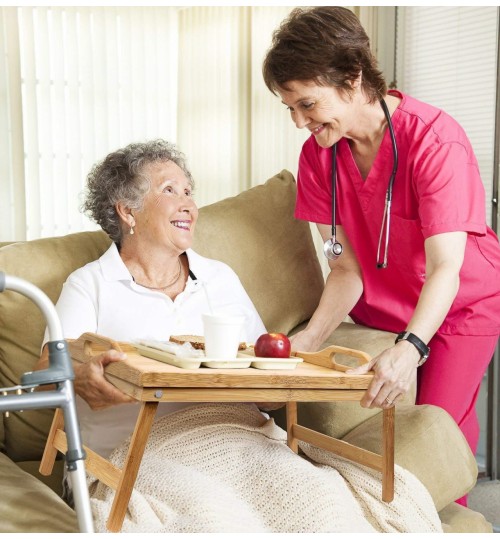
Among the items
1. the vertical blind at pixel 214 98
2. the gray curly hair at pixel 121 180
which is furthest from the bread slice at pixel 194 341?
the vertical blind at pixel 214 98

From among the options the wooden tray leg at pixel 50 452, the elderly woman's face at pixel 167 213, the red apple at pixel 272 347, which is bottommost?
the wooden tray leg at pixel 50 452

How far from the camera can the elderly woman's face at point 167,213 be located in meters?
1.93

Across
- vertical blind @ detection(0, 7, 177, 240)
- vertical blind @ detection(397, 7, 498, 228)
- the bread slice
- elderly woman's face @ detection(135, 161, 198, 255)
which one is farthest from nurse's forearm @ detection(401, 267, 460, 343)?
vertical blind @ detection(0, 7, 177, 240)

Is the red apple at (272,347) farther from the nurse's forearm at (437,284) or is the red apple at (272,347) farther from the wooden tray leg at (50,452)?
the wooden tray leg at (50,452)

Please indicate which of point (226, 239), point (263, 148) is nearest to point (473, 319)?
point (226, 239)

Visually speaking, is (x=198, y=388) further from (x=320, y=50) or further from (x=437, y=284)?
(x=320, y=50)

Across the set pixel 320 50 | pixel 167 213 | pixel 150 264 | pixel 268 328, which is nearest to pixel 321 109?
pixel 320 50

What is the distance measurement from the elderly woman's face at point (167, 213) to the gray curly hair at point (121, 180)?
0.02m

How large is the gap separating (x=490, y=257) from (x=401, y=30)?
1996 millimetres

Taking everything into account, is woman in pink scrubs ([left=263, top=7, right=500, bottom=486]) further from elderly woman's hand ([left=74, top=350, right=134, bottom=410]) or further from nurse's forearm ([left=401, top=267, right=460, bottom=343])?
elderly woman's hand ([left=74, top=350, right=134, bottom=410])

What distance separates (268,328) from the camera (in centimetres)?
220

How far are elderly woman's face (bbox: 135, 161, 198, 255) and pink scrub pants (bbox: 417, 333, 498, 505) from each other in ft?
2.26

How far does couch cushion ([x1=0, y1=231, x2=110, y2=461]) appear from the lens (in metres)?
1.92

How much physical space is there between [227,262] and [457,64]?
178cm
